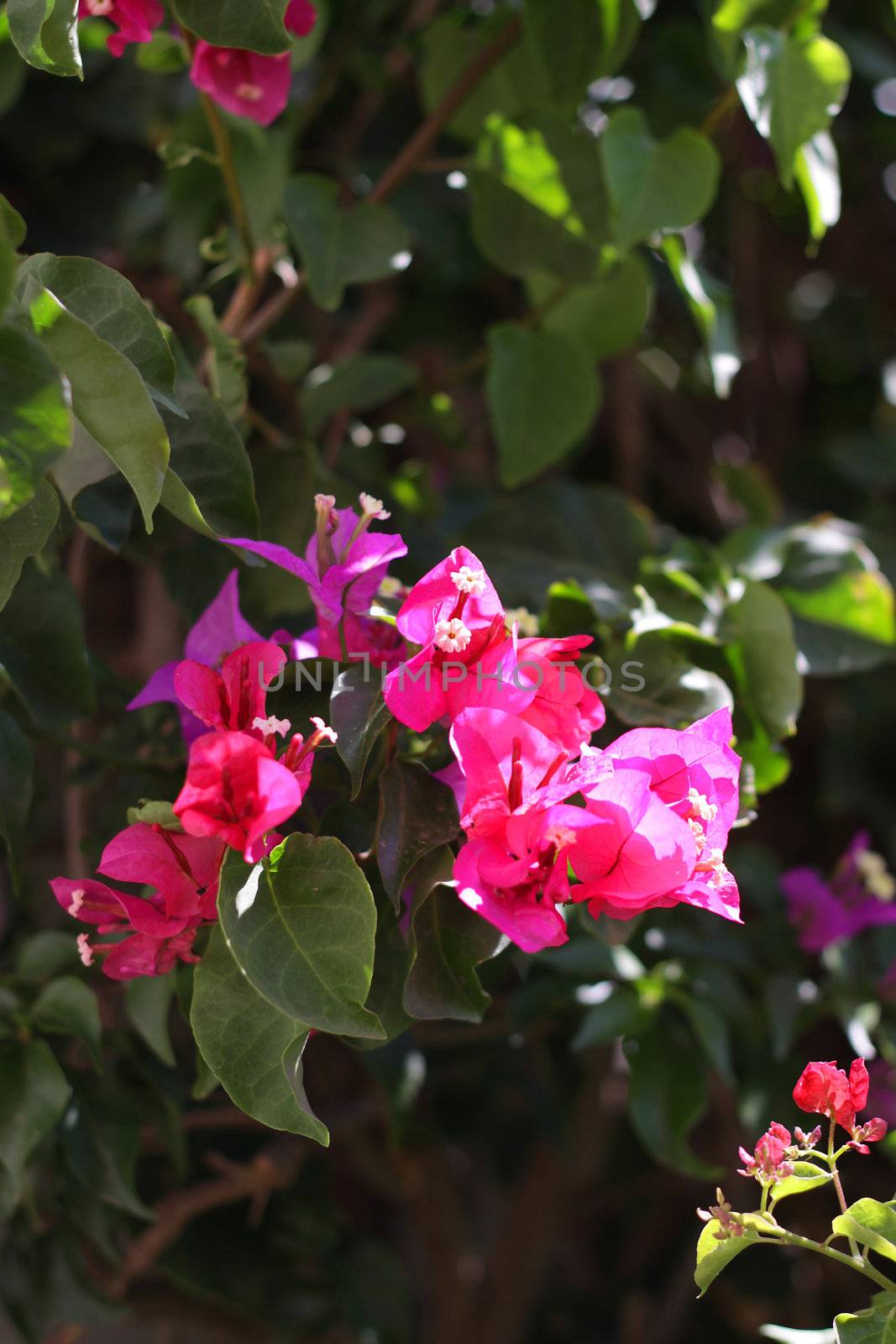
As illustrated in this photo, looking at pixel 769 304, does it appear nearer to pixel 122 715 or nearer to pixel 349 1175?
pixel 122 715

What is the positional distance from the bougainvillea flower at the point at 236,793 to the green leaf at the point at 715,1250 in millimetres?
194

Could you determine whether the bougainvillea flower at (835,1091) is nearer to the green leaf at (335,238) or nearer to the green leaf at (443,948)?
the green leaf at (443,948)

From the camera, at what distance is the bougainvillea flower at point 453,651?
46cm

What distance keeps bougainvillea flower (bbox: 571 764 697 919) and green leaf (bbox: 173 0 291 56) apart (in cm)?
34

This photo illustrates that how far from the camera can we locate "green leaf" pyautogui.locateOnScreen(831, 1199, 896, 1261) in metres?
0.42

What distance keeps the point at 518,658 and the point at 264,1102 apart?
0.59 ft

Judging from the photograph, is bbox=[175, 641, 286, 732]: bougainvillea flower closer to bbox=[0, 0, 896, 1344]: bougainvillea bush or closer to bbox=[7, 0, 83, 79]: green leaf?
bbox=[0, 0, 896, 1344]: bougainvillea bush

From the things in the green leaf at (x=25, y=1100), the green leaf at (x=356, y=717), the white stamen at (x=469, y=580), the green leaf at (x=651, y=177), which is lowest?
the green leaf at (x=25, y=1100)

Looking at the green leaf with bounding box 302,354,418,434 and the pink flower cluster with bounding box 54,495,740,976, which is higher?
the pink flower cluster with bounding box 54,495,740,976

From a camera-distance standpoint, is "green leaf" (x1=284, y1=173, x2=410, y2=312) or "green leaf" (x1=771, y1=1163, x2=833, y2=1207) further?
"green leaf" (x1=284, y1=173, x2=410, y2=312)

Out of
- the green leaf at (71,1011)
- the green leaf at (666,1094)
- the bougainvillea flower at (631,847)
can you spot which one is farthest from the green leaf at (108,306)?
the green leaf at (666,1094)

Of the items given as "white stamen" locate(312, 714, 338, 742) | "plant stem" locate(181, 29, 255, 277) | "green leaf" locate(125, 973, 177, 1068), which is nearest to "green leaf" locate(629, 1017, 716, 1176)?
"green leaf" locate(125, 973, 177, 1068)

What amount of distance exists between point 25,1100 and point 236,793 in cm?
28

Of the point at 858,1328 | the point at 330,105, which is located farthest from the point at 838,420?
the point at 858,1328
